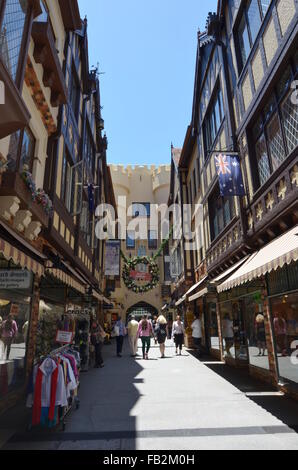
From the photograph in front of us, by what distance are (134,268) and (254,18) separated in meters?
25.8

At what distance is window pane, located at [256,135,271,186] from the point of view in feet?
28.3

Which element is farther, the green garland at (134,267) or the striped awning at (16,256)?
the green garland at (134,267)

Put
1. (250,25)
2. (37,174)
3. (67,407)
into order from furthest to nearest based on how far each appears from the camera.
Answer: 1. (250,25)
2. (37,174)
3. (67,407)

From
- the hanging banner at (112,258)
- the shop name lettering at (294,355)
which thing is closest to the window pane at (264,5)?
the shop name lettering at (294,355)

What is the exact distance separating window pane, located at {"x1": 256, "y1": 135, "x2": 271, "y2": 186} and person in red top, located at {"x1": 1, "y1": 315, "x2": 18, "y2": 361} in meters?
7.41

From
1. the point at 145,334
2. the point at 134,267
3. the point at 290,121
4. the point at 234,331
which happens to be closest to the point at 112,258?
the point at 145,334

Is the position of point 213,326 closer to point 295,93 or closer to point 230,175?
point 230,175

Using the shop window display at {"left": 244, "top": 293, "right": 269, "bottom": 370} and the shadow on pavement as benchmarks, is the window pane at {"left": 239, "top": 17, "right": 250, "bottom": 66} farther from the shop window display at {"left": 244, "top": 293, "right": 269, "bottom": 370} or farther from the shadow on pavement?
the shadow on pavement

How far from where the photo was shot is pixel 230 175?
968 cm

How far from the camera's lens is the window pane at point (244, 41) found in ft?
32.6

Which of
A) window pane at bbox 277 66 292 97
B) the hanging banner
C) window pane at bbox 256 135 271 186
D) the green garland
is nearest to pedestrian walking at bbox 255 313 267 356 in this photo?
window pane at bbox 256 135 271 186

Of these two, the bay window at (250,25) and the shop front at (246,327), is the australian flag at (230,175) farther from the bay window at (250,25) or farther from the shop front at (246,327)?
the bay window at (250,25)

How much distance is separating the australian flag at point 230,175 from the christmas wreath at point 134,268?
912 inches

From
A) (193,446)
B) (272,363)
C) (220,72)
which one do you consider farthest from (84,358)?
(220,72)
